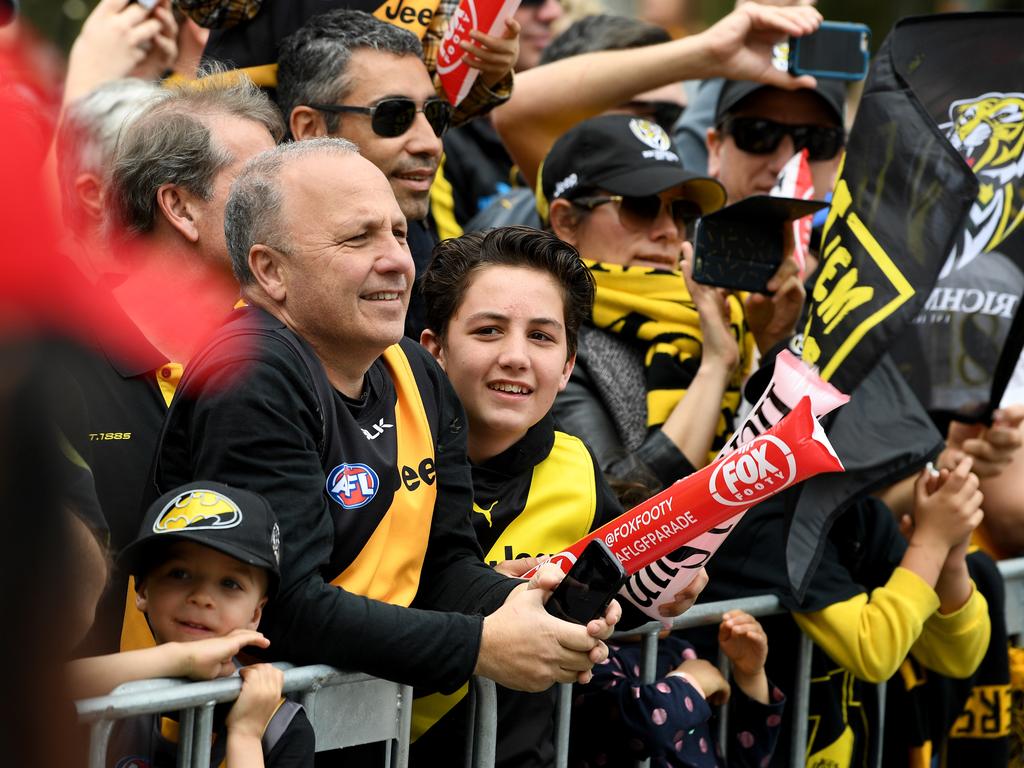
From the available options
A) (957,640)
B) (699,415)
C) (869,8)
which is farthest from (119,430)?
(869,8)

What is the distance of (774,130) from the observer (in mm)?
5281

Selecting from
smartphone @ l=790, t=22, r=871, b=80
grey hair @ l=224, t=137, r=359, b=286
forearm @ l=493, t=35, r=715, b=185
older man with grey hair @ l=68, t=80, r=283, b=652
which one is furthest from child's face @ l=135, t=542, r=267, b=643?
smartphone @ l=790, t=22, r=871, b=80

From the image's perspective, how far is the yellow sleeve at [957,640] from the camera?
4375mm

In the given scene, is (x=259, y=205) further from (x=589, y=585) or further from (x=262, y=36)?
(x=262, y=36)

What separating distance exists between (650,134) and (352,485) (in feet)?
7.75

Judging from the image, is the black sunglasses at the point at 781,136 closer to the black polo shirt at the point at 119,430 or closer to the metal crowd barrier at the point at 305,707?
the black polo shirt at the point at 119,430

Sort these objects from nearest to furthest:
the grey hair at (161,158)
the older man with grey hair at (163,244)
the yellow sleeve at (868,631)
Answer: the older man with grey hair at (163,244) → the grey hair at (161,158) → the yellow sleeve at (868,631)

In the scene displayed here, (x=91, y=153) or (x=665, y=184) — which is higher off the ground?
(x=91, y=153)

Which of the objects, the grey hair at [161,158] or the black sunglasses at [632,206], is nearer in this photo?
the grey hair at [161,158]

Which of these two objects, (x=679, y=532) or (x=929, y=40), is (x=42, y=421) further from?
(x=929, y=40)

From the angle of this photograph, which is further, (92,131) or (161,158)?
(92,131)

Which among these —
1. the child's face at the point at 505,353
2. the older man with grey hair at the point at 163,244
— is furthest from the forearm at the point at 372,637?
the child's face at the point at 505,353

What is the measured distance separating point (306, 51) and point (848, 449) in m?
1.85

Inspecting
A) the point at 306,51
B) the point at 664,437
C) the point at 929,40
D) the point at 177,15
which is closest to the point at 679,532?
the point at 664,437
